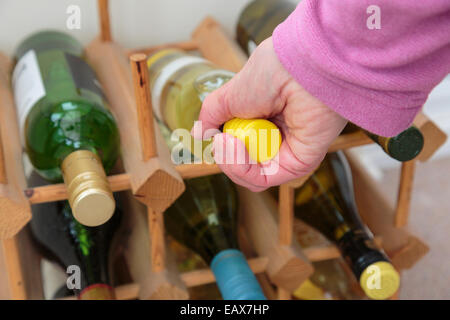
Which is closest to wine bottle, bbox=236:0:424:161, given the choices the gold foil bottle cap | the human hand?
the human hand

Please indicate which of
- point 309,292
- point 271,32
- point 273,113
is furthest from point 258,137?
point 309,292

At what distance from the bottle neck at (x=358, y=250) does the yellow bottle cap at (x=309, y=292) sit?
11 cm

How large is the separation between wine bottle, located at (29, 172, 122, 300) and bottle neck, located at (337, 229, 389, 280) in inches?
10.3

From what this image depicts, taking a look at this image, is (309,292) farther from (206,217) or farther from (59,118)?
(59,118)

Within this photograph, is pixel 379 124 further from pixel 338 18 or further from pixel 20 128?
pixel 20 128

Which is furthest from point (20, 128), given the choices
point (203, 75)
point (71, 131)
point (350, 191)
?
point (350, 191)

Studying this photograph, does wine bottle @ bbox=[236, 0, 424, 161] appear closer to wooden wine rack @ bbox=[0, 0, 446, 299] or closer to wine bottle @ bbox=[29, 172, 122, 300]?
wooden wine rack @ bbox=[0, 0, 446, 299]

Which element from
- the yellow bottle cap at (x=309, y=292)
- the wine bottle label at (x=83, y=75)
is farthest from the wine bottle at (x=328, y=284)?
the wine bottle label at (x=83, y=75)

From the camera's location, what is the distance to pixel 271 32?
59 cm

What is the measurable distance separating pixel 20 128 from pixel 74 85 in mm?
71

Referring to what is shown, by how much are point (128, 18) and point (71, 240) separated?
32 centimetres

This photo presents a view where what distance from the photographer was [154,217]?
1.69 feet

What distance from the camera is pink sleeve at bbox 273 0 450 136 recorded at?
12.8 inches
